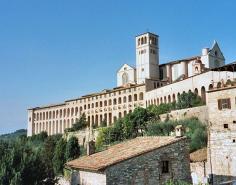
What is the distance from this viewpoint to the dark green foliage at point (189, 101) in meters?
58.7

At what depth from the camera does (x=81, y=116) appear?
105 meters

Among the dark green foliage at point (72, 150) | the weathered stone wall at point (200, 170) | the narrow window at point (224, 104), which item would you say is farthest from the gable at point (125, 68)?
the narrow window at point (224, 104)

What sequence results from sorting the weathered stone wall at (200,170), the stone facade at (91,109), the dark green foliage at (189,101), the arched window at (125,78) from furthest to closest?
the arched window at (125,78) < the stone facade at (91,109) < the dark green foliage at (189,101) < the weathered stone wall at (200,170)

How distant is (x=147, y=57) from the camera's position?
99.5m

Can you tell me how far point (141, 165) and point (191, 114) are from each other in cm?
3325

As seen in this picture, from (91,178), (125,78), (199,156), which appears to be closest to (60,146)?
(199,156)

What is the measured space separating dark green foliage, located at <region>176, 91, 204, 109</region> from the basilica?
658cm

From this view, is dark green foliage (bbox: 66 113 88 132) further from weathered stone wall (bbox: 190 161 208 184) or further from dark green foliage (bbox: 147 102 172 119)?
weathered stone wall (bbox: 190 161 208 184)

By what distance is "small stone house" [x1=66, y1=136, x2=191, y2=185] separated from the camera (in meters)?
18.9

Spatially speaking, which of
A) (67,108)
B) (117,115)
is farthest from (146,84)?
(67,108)

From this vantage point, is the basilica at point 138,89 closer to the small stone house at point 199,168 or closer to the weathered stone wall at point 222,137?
the small stone house at point 199,168

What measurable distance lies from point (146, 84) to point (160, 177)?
69.0m

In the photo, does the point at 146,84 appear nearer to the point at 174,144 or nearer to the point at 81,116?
the point at 81,116

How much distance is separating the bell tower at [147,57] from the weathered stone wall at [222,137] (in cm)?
7280
